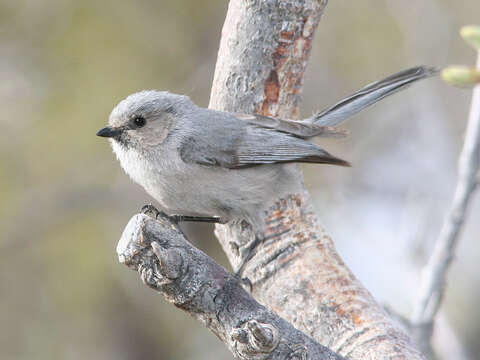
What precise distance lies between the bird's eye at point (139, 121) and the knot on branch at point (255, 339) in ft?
5.68

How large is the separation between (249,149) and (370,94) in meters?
0.80

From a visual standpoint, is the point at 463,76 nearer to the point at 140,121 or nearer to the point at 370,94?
the point at 370,94

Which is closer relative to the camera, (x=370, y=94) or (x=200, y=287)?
(x=200, y=287)

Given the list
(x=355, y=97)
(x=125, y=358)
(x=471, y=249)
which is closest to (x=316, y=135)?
(x=355, y=97)

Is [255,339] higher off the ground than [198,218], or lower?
lower

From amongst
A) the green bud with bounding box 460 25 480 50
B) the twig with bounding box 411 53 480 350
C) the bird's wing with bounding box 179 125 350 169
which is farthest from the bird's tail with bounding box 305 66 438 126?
the green bud with bounding box 460 25 480 50

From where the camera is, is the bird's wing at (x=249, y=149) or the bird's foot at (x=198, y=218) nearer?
the bird's wing at (x=249, y=149)

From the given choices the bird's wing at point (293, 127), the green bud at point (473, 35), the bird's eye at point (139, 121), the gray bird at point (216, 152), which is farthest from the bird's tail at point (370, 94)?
the green bud at point (473, 35)

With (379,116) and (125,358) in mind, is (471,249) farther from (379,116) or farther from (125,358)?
(125,358)

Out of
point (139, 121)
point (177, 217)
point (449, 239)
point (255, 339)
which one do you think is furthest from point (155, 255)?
point (449, 239)

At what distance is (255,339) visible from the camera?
6.64 feet

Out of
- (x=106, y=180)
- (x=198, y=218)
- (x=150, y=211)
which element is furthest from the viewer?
(x=106, y=180)

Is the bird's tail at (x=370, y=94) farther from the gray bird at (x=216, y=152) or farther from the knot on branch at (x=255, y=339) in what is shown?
the knot on branch at (x=255, y=339)

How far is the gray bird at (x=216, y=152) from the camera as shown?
129 inches
